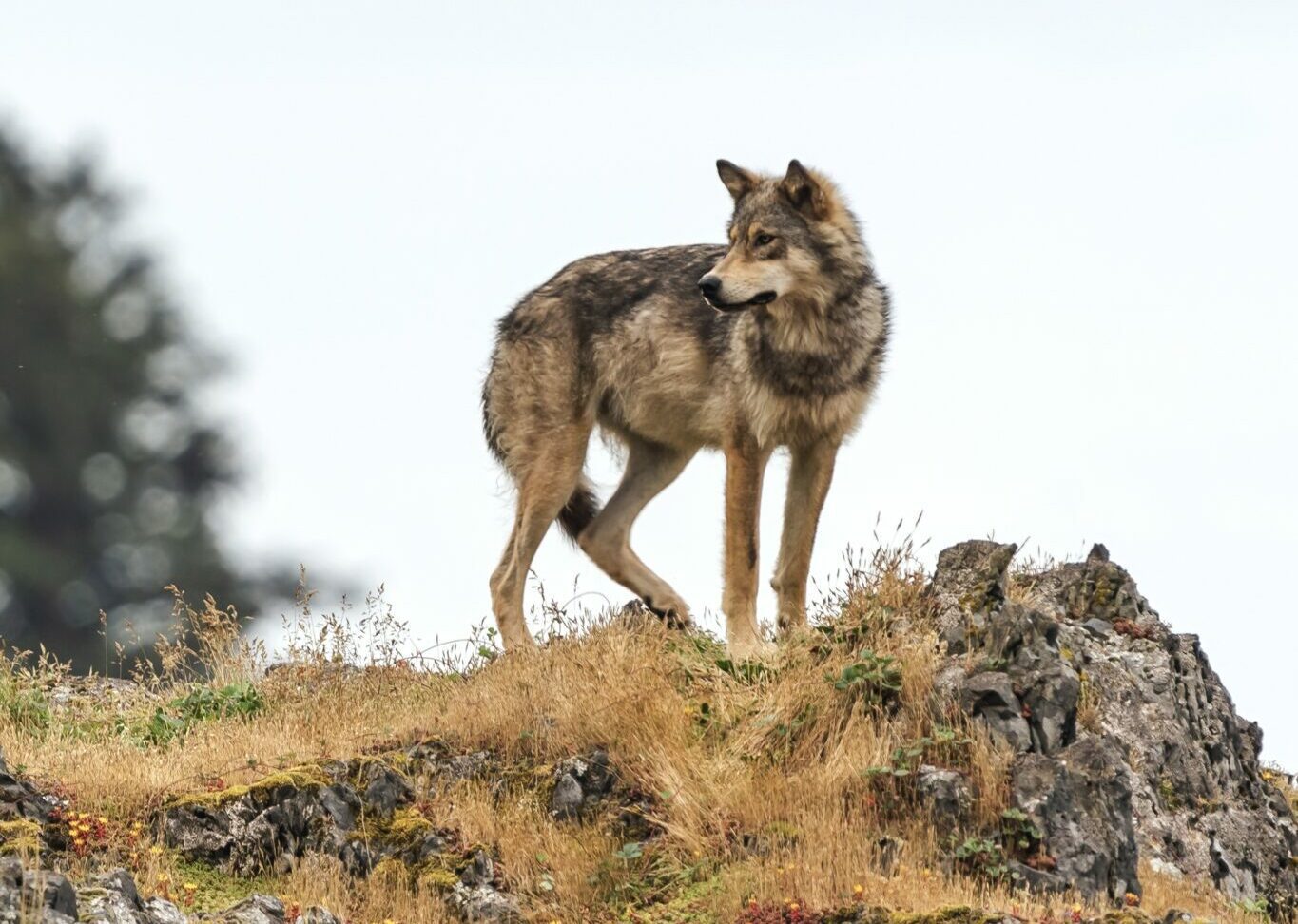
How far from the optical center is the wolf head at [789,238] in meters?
10.7

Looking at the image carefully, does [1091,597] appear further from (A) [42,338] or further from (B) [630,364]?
(A) [42,338]

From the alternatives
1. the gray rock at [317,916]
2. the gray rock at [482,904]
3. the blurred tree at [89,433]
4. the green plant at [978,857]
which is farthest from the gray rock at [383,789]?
the blurred tree at [89,433]

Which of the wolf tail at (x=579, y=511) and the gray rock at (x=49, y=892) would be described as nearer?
the gray rock at (x=49, y=892)

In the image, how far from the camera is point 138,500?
3253cm

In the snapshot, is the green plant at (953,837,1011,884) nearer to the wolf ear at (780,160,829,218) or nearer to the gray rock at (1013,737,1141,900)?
the gray rock at (1013,737,1141,900)

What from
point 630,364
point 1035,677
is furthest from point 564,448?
point 1035,677

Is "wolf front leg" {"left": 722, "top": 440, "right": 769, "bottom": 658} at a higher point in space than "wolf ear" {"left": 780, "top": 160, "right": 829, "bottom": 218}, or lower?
lower

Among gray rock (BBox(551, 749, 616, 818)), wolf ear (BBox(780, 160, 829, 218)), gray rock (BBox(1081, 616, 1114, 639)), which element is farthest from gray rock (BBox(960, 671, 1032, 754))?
wolf ear (BBox(780, 160, 829, 218))

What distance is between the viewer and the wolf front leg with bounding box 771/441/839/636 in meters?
11.1

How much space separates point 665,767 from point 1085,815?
1947 mm

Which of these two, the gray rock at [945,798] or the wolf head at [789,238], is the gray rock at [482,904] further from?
the wolf head at [789,238]

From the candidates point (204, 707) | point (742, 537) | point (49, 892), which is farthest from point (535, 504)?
point (49, 892)

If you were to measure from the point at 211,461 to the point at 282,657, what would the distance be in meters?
22.8

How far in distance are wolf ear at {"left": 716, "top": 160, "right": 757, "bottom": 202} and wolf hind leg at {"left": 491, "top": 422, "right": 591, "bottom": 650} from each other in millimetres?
1958
